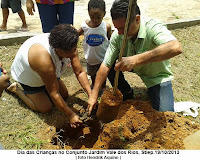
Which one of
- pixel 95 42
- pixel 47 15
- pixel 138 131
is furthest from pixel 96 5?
pixel 138 131

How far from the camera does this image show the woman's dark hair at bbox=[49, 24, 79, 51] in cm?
220

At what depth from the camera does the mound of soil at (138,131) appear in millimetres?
2279

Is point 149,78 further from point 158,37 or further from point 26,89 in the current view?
point 26,89

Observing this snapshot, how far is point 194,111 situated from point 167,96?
509 mm

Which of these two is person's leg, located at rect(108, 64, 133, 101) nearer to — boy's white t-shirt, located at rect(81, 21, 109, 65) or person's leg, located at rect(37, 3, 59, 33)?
A: boy's white t-shirt, located at rect(81, 21, 109, 65)

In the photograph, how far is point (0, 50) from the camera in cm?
419

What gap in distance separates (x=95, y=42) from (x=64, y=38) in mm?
957

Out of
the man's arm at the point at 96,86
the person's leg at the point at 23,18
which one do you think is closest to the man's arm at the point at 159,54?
the man's arm at the point at 96,86

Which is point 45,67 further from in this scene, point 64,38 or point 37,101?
point 37,101

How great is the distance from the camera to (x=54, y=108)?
3.03m

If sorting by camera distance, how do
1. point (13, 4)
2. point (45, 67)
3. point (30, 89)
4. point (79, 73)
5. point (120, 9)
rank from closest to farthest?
point (120, 9)
point (45, 67)
point (79, 73)
point (30, 89)
point (13, 4)

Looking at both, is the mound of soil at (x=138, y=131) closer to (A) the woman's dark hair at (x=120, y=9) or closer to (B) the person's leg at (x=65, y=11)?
(A) the woman's dark hair at (x=120, y=9)

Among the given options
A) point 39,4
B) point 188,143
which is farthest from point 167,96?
point 39,4

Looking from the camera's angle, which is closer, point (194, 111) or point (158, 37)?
point (158, 37)
